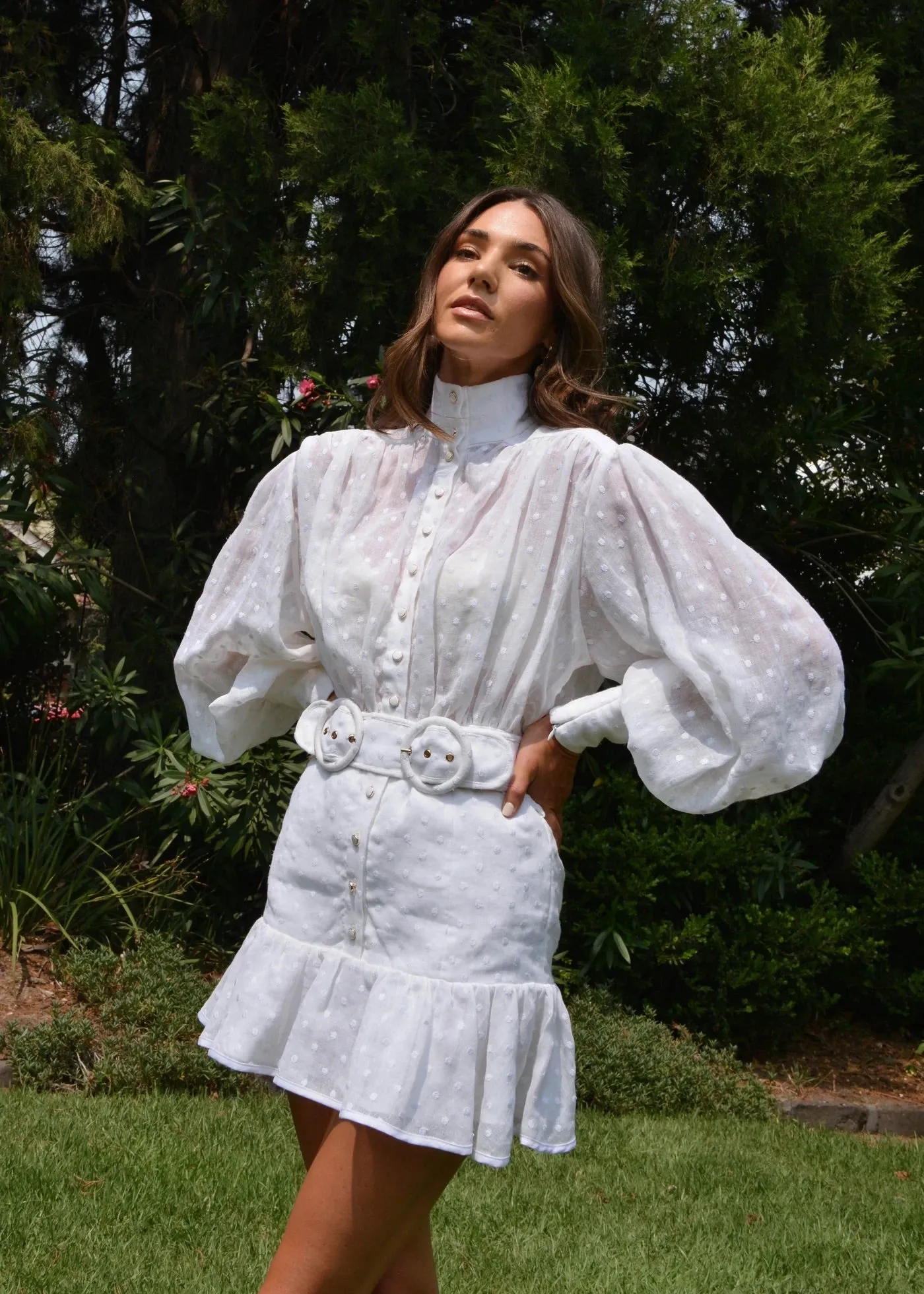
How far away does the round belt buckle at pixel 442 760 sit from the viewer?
196 centimetres

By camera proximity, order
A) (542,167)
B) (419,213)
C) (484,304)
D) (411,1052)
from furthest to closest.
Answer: (419,213) < (542,167) < (484,304) < (411,1052)

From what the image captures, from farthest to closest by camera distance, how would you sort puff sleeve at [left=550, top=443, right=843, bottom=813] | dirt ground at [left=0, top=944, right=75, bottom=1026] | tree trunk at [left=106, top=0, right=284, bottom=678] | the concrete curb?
tree trunk at [left=106, top=0, right=284, bottom=678] < the concrete curb < dirt ground at [left=0, top=944, right=75, bottom=1026] < puff sleeve at [left=550, top=443, right=843, bottom=813]

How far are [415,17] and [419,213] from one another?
2.55ft

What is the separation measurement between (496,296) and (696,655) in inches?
24.3

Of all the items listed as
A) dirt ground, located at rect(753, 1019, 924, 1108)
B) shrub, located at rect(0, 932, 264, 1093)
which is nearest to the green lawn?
Result: shrub, located at rect(0, 932, 264, 1093)

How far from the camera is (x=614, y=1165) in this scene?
4.28 m

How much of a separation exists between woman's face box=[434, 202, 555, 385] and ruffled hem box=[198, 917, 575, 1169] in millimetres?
880

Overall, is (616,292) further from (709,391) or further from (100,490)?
(100,490)

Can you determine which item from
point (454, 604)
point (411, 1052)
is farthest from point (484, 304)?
point (411, 1052)

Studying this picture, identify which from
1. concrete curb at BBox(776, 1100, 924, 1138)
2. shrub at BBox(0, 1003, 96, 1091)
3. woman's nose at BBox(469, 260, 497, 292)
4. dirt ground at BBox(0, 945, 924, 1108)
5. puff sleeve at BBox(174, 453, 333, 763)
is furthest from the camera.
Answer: concrete curb at BBox(776, 1100, 924, 1138)

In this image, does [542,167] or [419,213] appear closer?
[542,167]

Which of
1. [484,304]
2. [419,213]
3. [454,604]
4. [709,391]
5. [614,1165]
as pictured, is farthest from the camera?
[709,391]

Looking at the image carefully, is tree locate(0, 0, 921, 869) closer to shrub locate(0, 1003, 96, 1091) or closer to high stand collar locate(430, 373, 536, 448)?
shrub locate(0, 1003, 96, 1091)

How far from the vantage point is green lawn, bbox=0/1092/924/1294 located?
10.8ft
